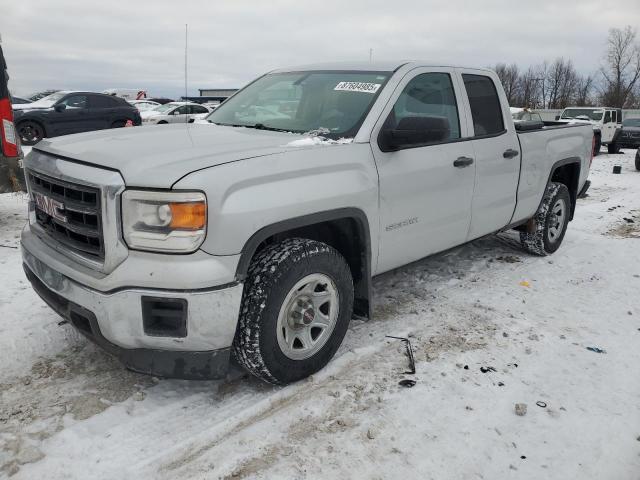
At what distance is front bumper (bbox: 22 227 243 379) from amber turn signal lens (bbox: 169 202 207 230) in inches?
5.9

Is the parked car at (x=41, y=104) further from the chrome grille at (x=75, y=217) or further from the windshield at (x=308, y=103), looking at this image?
the chrome grille at (x=75, y=217)

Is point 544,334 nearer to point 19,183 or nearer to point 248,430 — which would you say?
point 248,430

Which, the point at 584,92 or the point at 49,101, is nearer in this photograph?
the point at 49,101

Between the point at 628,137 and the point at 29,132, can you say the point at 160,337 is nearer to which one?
the point at 29,132

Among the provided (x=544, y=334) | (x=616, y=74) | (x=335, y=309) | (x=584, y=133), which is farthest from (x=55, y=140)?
(x=616, y=74)

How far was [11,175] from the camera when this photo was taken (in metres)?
5.80

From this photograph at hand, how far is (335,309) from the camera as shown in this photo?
314cm

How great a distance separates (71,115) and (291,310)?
1432 centimetres

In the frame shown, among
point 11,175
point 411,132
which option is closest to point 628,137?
point 411,132

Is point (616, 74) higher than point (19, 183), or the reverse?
point (616, 74)

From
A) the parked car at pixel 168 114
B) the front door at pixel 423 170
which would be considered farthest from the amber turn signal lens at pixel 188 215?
the parked car at pixel 168 114

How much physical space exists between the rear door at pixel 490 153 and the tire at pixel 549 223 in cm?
86

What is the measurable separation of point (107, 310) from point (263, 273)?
76cm

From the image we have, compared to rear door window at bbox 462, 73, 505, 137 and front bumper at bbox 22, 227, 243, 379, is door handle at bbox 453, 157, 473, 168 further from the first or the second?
front bumper at bbox 22, 227, 243, 379
